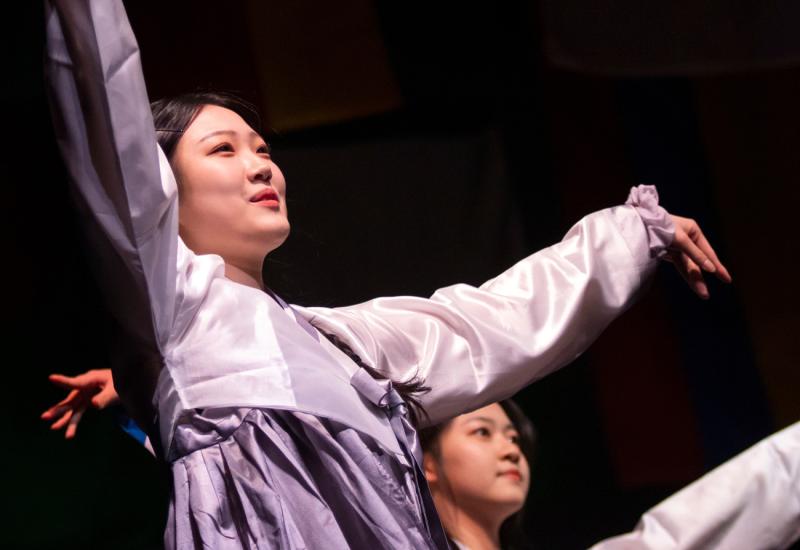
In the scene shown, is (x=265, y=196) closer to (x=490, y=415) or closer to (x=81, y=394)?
(x=81, y=394)

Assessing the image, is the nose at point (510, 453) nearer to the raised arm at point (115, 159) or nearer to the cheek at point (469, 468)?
the cheek at point (469, 468)

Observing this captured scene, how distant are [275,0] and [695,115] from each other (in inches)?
35.6

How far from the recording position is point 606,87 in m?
2.78

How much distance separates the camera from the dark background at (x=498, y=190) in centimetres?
226

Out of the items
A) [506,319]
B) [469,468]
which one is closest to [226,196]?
[506,319]

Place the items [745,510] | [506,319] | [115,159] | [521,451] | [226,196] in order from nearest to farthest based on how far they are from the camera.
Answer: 1. [115,159]
2. [226,196]
3. [506,319]
4. [745,510]
5. [521,451]

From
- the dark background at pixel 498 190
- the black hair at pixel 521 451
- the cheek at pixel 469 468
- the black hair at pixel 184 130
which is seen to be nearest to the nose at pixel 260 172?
the black hair at pixel 184 130

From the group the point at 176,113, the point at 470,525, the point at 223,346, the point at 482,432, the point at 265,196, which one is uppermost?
the point at 176,113

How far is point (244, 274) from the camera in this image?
161 cm

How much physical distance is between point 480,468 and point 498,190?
0.62m

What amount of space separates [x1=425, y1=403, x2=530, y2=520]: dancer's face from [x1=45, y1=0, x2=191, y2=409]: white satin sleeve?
35.9 inches

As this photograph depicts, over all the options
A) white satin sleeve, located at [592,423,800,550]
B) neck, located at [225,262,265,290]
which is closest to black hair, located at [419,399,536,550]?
white satin sleeve, located at [592,423,800,550]

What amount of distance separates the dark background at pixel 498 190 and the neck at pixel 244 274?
0.52 m

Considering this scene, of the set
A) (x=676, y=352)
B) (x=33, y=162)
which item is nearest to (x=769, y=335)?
(x=676, y=352)
